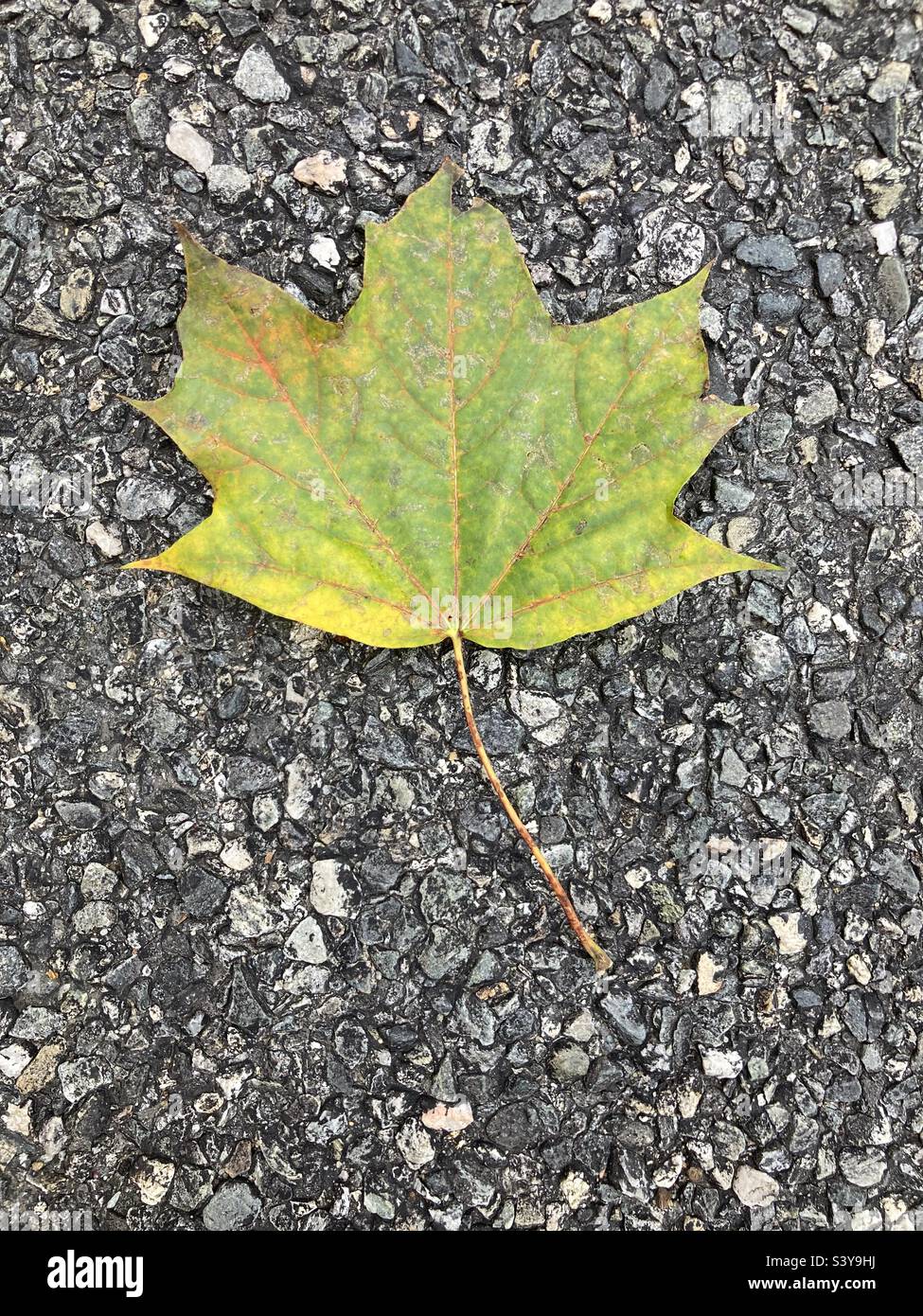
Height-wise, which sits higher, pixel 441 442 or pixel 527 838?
pixel 441 442

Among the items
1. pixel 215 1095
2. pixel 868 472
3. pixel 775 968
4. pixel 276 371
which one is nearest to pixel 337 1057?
pixel 215 1095

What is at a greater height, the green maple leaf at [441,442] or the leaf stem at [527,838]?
the green maple leaf at [441,442]

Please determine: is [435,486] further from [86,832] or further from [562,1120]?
[562,1120]

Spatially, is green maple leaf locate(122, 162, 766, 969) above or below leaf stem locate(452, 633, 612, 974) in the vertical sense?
above
